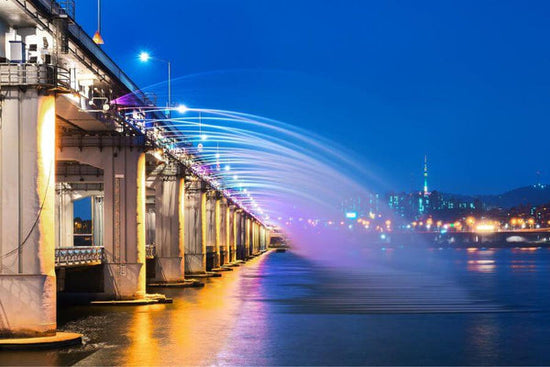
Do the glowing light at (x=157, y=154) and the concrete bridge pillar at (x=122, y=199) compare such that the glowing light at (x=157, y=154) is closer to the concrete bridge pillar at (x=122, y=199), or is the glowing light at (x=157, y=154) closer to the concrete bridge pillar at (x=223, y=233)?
the concrete bridge pillar at (x=122, y=199)

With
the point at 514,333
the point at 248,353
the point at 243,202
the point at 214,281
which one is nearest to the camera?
the point at 248,353

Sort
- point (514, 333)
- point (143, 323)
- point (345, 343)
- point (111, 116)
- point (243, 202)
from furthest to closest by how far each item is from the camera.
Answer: point (243, 202)
point (111, 116)
point (143, 323)
point (514, 333)
point (345, 343)

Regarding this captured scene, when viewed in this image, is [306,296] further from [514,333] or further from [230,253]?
[230,253]

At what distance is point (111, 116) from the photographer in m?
40.0

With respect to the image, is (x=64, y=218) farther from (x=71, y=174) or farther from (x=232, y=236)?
(x=232, y=236)

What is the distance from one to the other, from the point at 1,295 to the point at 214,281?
41.5 metres

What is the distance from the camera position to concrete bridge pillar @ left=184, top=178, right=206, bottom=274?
71375 millimetres

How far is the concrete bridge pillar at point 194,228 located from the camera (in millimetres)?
71375

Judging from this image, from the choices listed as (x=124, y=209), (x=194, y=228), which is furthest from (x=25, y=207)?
(x=194, y=228)

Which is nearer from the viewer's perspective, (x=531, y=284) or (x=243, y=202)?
(x=531, y=284)

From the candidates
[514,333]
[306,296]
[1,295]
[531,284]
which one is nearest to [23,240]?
[1,295]

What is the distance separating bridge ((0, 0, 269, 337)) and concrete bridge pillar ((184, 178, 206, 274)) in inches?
4.2

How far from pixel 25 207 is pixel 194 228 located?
4545 cm

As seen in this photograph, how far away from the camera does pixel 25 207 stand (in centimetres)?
2617
